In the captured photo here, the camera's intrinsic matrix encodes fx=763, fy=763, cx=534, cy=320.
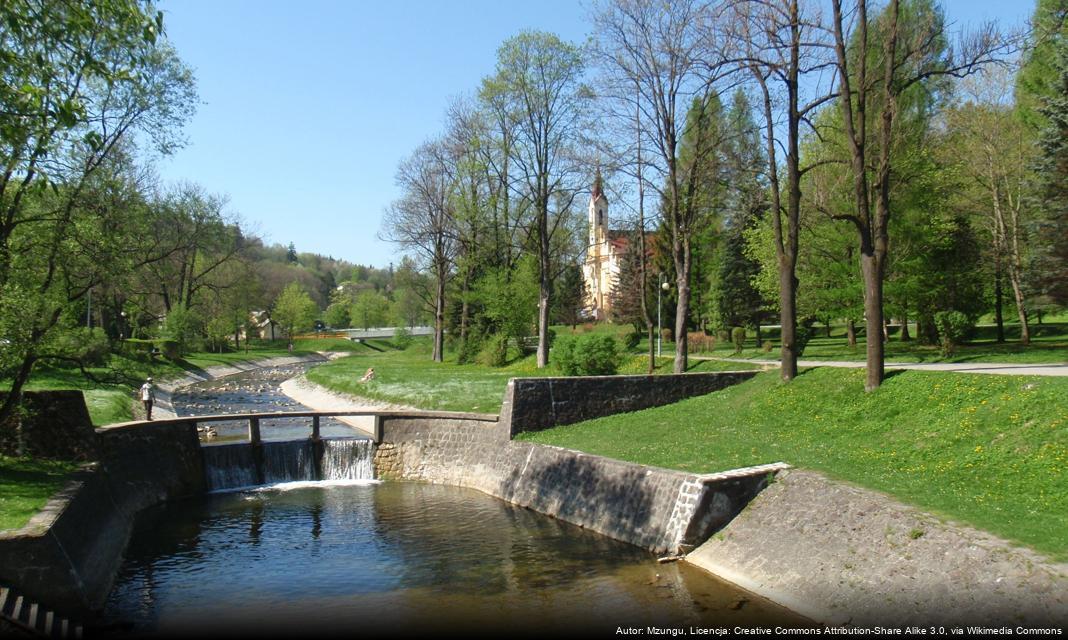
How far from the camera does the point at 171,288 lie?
223 feet

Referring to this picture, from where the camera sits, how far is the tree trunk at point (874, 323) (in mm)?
19031

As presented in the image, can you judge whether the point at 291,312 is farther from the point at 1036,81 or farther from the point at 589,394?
the point at 1036,81

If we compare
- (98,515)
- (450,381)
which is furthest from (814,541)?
(450,381)

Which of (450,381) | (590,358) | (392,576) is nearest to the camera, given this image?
(392,576)

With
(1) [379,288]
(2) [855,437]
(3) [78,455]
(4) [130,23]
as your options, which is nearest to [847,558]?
(2) [855,437]

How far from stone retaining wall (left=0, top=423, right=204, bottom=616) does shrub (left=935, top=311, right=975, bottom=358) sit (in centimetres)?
2660

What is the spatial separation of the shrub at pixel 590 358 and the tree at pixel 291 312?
6444cm

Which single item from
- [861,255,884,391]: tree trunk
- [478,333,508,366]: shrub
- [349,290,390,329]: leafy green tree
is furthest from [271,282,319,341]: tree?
[861,255,884,391]: tree trunk

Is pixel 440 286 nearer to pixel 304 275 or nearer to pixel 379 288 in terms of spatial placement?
pixel 304 275

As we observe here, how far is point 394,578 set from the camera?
534 inches

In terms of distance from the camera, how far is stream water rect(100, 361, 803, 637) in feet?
37.2

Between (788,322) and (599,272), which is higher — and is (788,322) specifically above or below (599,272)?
below

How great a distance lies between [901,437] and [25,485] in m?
17.3

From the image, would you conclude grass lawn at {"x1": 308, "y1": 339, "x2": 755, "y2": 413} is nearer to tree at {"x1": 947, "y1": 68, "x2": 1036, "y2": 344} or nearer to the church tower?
tree at {"x1": 947, "y1": 68, "x2": 1036, "y2": 344}
